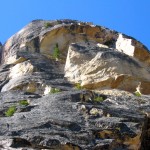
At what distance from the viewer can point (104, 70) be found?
3519cm

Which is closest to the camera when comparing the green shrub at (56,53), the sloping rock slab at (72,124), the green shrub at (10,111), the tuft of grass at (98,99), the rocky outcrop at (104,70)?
the sloping rock slab at (72,124)

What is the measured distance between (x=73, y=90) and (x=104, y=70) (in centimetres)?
746

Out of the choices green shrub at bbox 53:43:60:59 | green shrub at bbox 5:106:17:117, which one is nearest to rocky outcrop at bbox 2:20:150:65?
green shrub at bbox 53:43:60:59

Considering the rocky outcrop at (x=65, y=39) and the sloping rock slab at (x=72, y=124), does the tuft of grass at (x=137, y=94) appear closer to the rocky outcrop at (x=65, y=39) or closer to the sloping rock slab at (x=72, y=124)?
the sloping rock slab at (x=72, y=124)

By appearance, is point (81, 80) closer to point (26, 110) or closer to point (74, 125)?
point (26, 110)

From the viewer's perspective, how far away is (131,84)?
3484 centimetres

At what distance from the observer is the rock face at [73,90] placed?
19.9m

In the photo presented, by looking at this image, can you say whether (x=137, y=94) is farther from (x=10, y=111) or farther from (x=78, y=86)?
(x=10, y=111)

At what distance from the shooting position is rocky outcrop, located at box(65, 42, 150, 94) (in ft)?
113

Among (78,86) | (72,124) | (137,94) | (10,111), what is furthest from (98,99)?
(72,124)

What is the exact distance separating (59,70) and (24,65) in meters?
2.70

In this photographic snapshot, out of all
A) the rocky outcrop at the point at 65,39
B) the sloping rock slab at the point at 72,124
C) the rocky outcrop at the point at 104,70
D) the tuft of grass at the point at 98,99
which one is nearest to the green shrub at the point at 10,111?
the sloping rock slab at the point at 72,124

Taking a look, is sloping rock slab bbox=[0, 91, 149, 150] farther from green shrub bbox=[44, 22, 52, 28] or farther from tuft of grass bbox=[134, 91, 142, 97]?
green shrub bbox=[44, 22, 52, 28]

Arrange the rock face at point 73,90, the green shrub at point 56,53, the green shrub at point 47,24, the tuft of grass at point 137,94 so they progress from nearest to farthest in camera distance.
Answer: the rock face at point 73,90 < the tuft of grass at point 137,94 < the green shrub at point 56,53 < the green shrub at point 47,24
